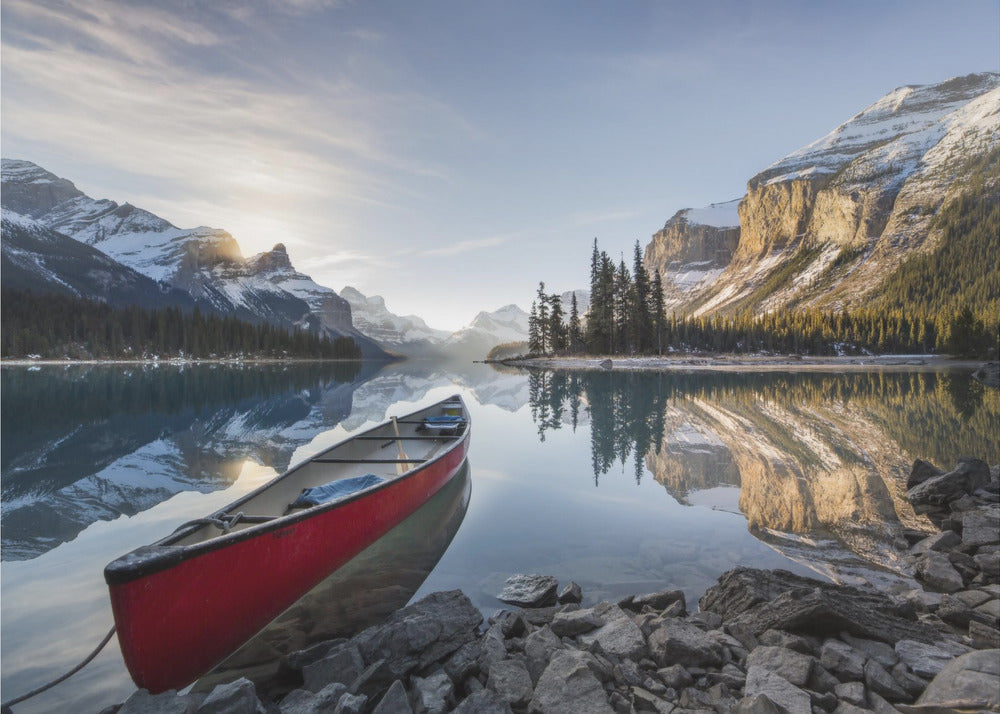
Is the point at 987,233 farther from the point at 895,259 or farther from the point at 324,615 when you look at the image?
the point at 324,615

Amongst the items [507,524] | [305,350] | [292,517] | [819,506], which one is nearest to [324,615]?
[292,517]

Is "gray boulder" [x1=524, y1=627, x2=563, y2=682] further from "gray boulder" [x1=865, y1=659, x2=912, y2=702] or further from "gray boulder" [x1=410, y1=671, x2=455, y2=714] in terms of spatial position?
"gray boulder" [x1=865, y1=659, x2=912, y2=702]

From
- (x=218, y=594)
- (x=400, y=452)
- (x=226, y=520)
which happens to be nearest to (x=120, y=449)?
(x=400, y=452)

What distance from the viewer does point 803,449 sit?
1895cm

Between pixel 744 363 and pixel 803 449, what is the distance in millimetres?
85085

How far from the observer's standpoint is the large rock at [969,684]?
434 centimetres

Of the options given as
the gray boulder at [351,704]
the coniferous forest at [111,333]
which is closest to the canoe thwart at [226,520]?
the gray boulder at [351,704]

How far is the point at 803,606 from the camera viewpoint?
6320 millimetres

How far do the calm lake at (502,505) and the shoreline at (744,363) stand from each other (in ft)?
178

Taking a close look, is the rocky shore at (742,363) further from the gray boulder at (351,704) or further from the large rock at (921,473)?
the gray boulder at (351,704)

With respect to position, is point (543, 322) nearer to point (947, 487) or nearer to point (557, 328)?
point (557, 328)

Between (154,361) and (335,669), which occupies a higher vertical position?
(154,361)

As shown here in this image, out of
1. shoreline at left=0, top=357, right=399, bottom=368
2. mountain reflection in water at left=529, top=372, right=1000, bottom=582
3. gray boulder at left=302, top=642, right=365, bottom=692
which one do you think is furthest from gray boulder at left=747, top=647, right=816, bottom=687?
shoreline at left=0, top=357, right=399, bottom=368

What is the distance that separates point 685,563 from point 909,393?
139 feet
